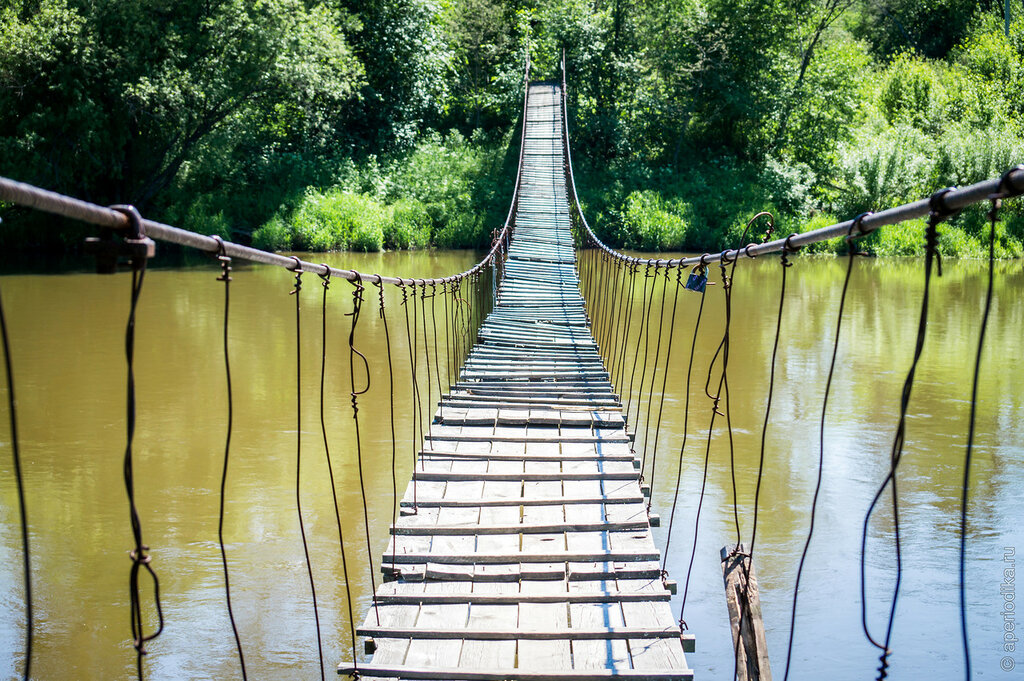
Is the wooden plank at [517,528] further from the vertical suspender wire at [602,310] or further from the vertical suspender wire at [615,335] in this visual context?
the vertical suspender wire at [602,310]

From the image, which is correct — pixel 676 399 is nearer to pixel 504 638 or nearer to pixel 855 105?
pixel 504 638

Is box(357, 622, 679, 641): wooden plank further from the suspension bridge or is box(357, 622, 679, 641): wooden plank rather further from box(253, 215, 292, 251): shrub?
box(253, 215, 292, 251): shrub

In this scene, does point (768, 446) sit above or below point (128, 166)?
below

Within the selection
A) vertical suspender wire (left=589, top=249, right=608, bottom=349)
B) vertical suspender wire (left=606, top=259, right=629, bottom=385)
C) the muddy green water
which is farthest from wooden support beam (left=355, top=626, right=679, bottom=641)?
vertical suspender wire (left=589, top=249, right=608, bottom=349)

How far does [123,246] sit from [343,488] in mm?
3673

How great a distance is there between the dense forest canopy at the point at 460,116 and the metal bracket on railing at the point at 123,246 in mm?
11935

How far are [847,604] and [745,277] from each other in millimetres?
8949

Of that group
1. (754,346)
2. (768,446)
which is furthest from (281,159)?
(768,446)

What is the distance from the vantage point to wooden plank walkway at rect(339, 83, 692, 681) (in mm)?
2346

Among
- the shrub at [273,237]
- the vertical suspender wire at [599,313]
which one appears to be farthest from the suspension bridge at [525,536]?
the shrub at [273,237]

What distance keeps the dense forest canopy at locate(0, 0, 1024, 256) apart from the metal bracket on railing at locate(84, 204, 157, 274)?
39.2 feet

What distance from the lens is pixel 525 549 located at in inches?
114

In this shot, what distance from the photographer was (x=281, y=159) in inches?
585

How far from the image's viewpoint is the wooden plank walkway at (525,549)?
7.70 feet
